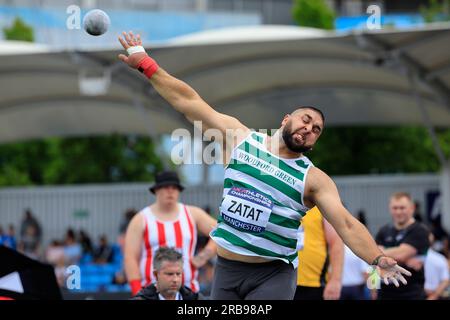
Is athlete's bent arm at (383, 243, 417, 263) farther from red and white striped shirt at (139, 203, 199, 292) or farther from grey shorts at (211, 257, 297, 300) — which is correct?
grey shorts at (211, 257, 297, 300)

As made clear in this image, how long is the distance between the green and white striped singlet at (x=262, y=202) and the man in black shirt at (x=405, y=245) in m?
3.34

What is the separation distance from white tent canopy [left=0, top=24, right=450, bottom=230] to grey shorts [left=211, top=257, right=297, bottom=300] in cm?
1137

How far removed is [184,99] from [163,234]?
2955 mm

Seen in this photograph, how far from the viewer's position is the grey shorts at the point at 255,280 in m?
6.54

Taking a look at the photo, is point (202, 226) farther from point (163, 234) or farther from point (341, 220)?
point (341, 220)

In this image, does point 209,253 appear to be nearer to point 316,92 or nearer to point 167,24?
point 316,92

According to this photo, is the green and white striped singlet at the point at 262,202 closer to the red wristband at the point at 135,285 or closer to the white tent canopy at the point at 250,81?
the red wristband at the point at 135,285

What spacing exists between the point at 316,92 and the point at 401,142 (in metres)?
11.2

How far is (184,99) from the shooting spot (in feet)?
22.4

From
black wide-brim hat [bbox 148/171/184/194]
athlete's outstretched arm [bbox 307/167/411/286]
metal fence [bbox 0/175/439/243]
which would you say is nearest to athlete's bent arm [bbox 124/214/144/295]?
black wide-brim hat [bbox 148/171/184/194]

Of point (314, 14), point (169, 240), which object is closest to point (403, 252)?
point (169, 240)

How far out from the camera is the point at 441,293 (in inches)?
482

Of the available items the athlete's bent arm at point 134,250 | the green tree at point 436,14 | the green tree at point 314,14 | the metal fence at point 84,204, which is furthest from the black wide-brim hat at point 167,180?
the green tree at point 314,14
